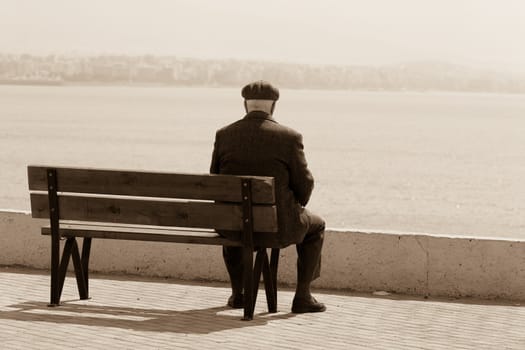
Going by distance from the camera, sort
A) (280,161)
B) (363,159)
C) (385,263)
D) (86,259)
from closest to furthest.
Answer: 1. (280,161)
2. (86,259)
3. (385,263)
4. (363,159)

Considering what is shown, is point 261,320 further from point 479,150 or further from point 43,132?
point 43,132

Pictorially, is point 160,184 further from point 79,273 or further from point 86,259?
point 86,259

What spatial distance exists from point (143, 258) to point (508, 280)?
2422 millimetres

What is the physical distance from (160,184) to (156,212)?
210mm

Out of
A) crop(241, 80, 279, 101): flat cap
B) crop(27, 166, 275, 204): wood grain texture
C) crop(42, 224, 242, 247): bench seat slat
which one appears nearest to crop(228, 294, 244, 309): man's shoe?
crop(42, 224, 242, 247): bench seat slat

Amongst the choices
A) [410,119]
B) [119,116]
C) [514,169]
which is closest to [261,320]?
[514,169]

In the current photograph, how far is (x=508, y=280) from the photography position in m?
7.62

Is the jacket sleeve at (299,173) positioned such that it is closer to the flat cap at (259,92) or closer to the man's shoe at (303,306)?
the flat cap at (259,92)

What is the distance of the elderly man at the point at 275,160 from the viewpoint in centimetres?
677

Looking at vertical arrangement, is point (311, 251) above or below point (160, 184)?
below

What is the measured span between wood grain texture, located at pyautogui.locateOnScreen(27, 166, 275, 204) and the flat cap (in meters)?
0.54

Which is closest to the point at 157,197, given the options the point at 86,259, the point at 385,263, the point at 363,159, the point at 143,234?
the point at 143,234

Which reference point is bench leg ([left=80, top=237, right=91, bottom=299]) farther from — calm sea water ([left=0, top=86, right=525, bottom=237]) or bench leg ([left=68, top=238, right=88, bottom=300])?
calm sea water ([left=0, top=86, right=525, bottom=237])

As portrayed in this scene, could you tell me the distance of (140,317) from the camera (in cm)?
675
